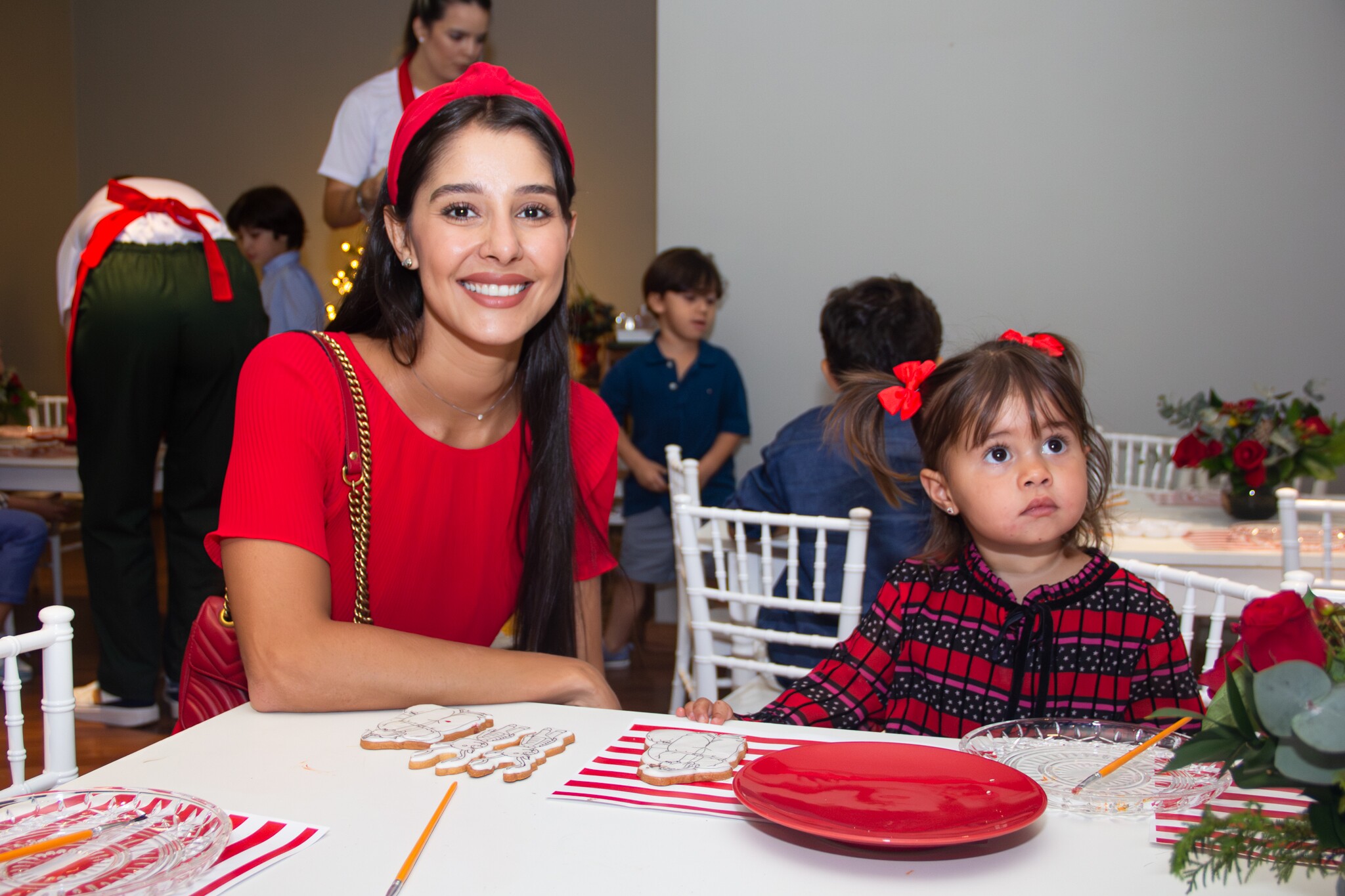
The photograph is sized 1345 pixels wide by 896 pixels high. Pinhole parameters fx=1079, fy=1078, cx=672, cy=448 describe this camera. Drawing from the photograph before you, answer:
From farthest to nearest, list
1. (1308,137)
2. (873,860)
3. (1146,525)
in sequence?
1. (1308,137)
2. (1146,525)
3. (873,860)

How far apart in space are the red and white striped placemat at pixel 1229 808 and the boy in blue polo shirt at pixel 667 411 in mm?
2683

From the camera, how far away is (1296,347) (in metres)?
3.51

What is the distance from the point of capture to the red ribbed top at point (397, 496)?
1.22m

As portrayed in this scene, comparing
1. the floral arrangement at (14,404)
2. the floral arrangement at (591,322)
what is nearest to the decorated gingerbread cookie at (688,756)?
the floral arrangement at (591,322)

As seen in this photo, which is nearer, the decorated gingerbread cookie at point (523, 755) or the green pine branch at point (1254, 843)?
the green pine branch at point (1254, 843)

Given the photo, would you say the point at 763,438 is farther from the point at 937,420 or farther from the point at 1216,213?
the point at 937,420

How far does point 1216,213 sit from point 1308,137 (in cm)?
36

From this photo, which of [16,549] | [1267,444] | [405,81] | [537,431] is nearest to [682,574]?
[537,431]

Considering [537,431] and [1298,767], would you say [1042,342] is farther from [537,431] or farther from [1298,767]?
[1298,767]

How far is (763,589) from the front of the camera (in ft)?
6.93

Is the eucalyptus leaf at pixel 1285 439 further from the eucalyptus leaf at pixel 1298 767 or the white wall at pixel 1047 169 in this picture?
the eucalyptus leaf at pixel 1298 767

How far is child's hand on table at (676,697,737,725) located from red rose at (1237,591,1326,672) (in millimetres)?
605

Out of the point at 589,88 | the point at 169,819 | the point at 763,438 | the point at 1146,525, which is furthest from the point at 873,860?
the point at 589,88

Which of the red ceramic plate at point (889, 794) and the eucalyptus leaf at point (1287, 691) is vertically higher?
the eucalyptus leaf at point (1287, 691)
